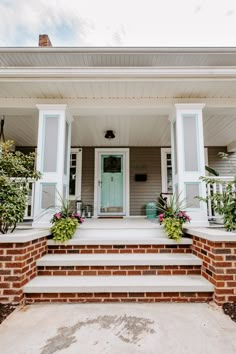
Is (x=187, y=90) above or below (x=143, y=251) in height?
above

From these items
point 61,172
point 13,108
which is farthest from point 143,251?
point 13,108

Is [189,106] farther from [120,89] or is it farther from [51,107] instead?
[51,107]

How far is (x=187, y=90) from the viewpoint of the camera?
11.4ft

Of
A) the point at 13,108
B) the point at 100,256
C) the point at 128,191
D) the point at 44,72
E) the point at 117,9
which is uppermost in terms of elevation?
the point at 117,9

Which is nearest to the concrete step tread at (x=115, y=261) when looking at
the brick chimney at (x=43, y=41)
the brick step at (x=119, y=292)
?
the brick step at (x=119, y=292)

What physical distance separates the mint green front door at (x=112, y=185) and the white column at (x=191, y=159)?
288cm

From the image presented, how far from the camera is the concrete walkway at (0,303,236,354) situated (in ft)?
4.59

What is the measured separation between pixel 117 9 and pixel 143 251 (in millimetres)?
7762

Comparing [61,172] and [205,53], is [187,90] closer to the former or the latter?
[205,53]

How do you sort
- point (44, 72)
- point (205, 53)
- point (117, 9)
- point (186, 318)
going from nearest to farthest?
point (186, 318) < point (44, 72) < point (205, 53) < point (117, 9)

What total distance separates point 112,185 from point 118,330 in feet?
16.2

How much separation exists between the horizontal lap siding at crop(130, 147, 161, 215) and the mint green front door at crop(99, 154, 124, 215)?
35 cm

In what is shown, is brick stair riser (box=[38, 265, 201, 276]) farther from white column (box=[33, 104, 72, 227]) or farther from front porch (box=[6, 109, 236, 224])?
front porch (box=[6, 109, 236, 224])

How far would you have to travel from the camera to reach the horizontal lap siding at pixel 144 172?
6.29 meters
